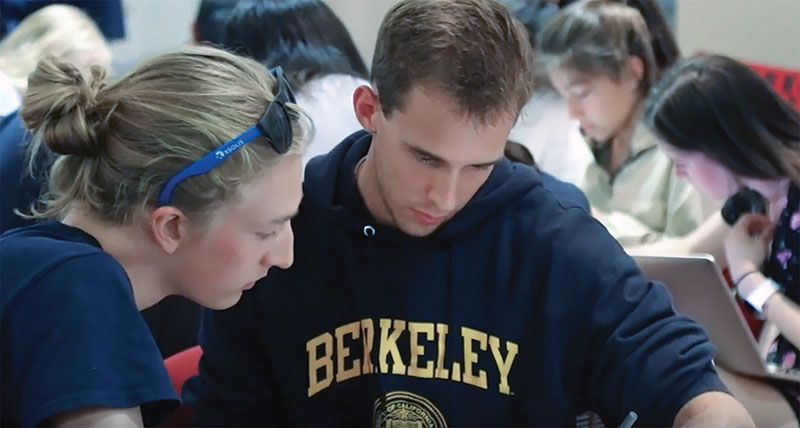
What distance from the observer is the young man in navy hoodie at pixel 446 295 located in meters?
1.17

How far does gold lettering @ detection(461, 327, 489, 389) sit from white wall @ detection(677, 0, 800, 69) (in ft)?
6.33

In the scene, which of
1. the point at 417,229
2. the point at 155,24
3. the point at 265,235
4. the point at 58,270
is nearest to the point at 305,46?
the point at 417,229

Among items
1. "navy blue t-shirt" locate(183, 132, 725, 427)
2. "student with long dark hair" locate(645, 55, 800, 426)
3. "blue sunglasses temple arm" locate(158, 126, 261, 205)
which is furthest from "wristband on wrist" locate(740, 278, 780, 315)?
"blue sunglasses temple arm" locate(158, 126, 261, 205)

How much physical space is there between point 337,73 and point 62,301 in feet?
3.67

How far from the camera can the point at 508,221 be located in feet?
4.25

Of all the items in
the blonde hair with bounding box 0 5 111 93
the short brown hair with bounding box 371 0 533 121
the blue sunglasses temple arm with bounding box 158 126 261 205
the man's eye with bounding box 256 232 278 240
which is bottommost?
the blonde hair with bounding box 0 5 111 93

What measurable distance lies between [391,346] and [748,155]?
94 centimetres

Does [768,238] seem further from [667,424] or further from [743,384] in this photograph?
[667,424]

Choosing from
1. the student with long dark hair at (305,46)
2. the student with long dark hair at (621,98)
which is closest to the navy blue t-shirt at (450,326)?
the student with long dark hair at (305,46)

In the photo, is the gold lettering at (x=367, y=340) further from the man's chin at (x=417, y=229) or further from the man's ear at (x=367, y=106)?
the man's ear at (x=367, y=106)

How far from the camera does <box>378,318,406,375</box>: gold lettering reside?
1.29 metres

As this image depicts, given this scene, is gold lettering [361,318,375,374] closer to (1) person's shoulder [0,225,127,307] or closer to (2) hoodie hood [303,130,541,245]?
(2) hoodie hood [303,130,541,245]

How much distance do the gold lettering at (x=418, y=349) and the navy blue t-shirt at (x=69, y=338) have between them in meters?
0.38

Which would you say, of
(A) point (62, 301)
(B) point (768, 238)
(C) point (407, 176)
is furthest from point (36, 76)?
(B) point (768, 238)
